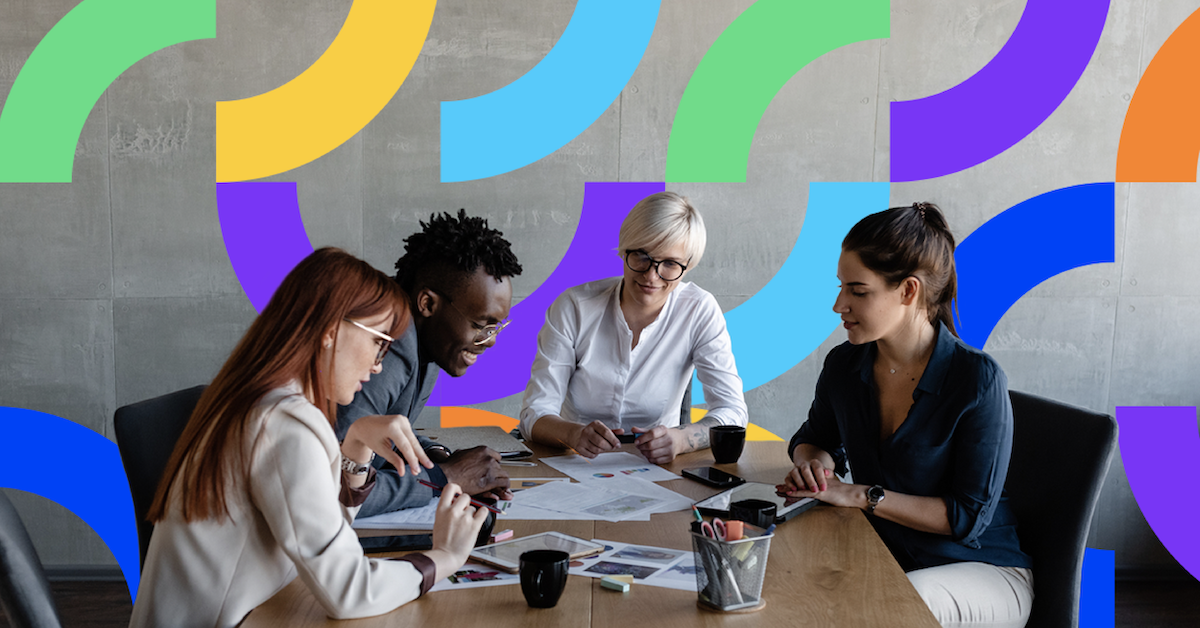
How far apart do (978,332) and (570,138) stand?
1782 millimetres

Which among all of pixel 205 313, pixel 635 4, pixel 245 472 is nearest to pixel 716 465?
pixel 245 472

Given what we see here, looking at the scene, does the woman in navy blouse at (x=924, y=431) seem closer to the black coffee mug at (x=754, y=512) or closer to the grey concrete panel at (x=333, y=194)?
the black coffee mug at (x=754, y=512)

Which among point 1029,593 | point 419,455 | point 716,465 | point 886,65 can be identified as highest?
point 886,65

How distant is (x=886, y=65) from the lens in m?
3.29

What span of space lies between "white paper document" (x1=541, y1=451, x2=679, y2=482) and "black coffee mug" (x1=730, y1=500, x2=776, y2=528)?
0.34m

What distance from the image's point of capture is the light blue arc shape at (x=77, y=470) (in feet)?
10.7

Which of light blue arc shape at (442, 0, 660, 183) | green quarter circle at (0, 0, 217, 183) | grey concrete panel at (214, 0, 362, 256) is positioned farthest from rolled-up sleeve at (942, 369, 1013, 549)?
green quarter circle at (0, 0, 217, 183)

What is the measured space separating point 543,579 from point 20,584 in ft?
2.43

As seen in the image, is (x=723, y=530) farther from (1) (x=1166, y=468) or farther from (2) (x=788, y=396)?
(1) (x=1166, y=468)

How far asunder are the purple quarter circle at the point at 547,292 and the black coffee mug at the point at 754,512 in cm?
179

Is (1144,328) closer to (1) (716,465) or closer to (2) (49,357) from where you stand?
(1) (716,465)

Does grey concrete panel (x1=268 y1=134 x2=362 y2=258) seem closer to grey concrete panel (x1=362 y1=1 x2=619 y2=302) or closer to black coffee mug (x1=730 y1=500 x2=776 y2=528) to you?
grey concrete panel (x1=362 y1=1 x2=619 y2=302)

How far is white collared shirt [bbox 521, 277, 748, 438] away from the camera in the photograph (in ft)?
8.41

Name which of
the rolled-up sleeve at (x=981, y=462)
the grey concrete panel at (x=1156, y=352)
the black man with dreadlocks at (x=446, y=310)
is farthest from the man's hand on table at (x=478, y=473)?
the grey concrete panel at (x=1156, y=352)
